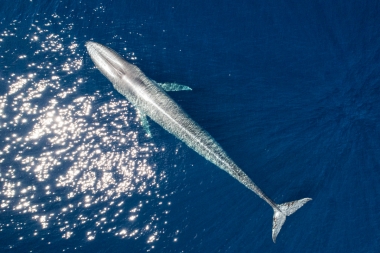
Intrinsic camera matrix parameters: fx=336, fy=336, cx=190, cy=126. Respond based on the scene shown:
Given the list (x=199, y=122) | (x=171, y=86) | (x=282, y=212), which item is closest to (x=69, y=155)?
(x=171, y=86)

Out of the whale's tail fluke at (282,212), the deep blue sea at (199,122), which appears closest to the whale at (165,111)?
the whale's tail fluke at (282,212)

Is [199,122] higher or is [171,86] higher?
[171,86]

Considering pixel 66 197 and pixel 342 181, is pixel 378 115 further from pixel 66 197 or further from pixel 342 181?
pixel 66 197

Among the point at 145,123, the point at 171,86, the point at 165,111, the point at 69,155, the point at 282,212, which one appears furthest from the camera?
the point at 171,86

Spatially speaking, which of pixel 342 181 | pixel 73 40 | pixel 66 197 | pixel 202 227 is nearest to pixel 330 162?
pixel 342 181

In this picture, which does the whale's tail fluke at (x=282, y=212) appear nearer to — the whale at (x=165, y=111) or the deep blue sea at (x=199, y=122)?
the whale at (x=165, y=111)

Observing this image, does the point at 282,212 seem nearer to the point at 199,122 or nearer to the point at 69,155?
the point at 199,122
